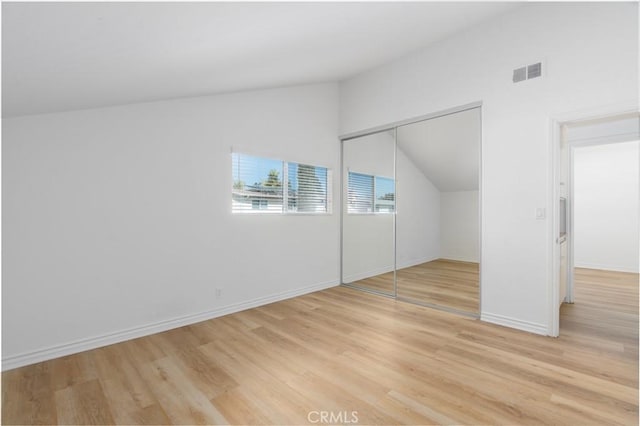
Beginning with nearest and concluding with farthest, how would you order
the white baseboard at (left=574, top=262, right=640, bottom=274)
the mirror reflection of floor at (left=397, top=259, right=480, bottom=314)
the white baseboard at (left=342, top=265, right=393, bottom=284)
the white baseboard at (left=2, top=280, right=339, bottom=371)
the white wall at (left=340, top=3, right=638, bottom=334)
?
1. the white baseboard at (left=2, top=280, right=339, bottom=371)
2. the white wall at (left=340, top=3, right=638, bottom=334)
3. the mirror reflection of floor at (left=397, top=259, right=480, bottom=314)
4. the white baseboard at (left=342, top=265, right=393, bottom=284)
5. the white baseboard at (left=574, top=262, right=640, bottom=274)

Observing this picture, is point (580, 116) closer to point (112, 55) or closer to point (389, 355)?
point (389, 355)

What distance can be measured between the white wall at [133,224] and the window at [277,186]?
0.45 feet

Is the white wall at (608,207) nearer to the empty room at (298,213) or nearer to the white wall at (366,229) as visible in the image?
the empty room at (298,213)

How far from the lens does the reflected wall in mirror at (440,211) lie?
3.73 meters

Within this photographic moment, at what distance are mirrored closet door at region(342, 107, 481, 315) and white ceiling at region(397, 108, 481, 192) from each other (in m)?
0.01

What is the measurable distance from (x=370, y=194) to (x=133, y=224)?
3.34 m

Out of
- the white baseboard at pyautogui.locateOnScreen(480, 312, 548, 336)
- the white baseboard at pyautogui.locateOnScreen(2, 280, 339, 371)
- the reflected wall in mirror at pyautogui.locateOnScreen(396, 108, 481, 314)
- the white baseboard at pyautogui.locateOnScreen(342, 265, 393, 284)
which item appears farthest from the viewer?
the white baseboard at pyautogui.locateOnScreen(342, 265, 393, 284)

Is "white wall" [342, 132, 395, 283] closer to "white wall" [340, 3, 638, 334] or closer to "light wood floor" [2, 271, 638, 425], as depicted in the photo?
"white wall" [340, 3, 638, 334]

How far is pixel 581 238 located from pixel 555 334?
15.7 feet

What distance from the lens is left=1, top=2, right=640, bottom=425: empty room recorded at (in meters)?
1.87

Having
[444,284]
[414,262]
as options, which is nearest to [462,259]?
[444,284]

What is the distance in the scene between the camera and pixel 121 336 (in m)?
2.85

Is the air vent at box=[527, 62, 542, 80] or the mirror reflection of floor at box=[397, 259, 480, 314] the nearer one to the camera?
the air vent at box=[527, 62, 542, 80]

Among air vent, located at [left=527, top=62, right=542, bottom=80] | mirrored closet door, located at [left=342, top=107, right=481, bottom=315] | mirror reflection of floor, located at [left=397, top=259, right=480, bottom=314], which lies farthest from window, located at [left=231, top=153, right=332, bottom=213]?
air vent, located at [left=527, top=62, right=542, bottom=80]
